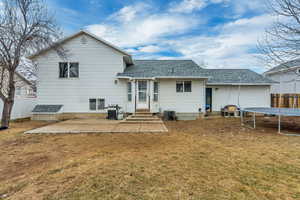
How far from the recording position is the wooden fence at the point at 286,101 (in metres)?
12.9

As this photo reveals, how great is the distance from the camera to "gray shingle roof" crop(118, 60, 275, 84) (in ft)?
37.6

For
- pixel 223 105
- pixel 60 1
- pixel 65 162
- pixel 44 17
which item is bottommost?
pixel 65 162

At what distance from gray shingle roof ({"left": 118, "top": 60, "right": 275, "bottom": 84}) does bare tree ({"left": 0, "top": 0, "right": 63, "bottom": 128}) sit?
18.4ft

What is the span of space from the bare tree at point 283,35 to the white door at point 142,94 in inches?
290

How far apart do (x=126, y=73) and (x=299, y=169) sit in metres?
10.3

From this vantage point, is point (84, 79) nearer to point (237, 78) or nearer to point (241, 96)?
point (237, 78)

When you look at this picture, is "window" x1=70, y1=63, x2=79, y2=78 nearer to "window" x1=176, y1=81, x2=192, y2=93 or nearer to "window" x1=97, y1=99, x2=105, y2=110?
"window" x1=97, y1=99, x2=105, y2=110

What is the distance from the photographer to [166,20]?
14516 mm

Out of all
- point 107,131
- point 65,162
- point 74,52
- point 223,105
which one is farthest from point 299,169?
point 74,52

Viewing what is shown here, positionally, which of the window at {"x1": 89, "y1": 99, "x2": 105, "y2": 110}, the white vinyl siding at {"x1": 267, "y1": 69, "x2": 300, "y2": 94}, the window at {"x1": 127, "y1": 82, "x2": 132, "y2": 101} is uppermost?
the white vinyl siding at {"x1": 267, "y1": 69, "x2": 300, "y2": 94}

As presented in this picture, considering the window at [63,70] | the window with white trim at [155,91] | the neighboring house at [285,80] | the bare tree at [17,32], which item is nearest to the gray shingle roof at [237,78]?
the neighboring house at [285,80]

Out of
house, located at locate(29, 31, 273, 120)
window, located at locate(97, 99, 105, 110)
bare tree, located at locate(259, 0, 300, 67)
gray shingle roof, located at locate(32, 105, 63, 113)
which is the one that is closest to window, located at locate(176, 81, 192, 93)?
house, located at locate(29, 31, 273, 120)

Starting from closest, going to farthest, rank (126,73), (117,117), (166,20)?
(117,117)
(126,73)
(166,20)

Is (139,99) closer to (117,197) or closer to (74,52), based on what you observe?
(74,52)
